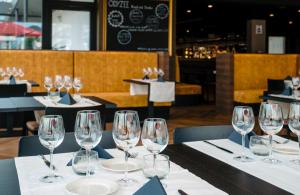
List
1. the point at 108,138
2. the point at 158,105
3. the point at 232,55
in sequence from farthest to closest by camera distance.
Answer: the point at 232,55 → the point at 158,105 → the point at 108,138

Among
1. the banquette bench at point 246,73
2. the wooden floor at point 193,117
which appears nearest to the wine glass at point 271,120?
the wooden floor at point 193,117

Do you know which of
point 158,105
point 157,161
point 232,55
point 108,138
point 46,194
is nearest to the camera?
point 46,194

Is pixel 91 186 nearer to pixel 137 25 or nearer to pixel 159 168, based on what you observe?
A: pixel 159 168

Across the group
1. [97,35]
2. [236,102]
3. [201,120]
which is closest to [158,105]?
[201,120]

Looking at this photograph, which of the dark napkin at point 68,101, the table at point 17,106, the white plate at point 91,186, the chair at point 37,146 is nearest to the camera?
the white plate at point 91,186

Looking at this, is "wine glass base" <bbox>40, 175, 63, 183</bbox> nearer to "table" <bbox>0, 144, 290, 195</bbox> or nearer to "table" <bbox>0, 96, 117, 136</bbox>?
"table" <bbox>0, 144, 290, 195</bbox>

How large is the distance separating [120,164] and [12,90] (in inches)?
129

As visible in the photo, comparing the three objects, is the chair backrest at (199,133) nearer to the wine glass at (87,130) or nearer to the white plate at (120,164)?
the white plate at (120,164)

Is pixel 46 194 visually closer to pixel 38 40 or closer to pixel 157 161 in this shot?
pixel 157 161

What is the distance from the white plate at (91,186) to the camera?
1.20 meters

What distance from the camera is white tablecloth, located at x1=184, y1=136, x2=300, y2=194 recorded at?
135cm

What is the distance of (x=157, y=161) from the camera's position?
133 cm

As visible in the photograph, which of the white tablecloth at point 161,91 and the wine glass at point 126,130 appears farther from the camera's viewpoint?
the white tablecloth at point 161,91

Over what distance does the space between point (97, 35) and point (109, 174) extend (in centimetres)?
838
